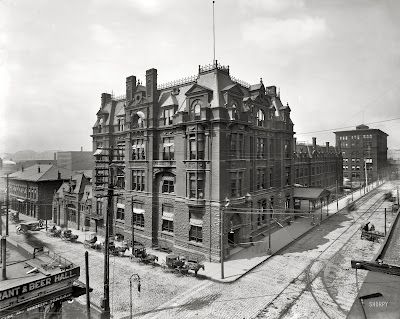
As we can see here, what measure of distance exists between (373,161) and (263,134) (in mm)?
84240

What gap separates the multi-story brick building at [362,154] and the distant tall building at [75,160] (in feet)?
297

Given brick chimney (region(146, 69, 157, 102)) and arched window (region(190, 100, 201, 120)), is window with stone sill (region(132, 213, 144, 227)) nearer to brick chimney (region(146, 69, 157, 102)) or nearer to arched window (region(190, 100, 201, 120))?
arched window (region(190, 100, 201, 120))

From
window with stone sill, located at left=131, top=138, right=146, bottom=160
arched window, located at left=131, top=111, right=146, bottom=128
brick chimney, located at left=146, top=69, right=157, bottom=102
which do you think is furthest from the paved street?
brick chimney, located at left=146, top=69, right=157, bottom=102

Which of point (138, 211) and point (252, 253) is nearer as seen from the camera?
point (252, 253)

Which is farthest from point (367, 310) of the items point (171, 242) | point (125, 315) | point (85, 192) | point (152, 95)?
point (85, 192)

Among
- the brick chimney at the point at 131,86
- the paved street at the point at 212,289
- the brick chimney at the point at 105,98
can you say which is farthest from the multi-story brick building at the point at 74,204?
the brick chimney at the point at 131,86

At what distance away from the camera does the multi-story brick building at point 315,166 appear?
56562 millimetres

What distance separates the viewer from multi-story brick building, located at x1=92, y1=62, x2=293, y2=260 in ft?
91.3

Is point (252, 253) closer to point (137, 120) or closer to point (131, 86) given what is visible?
point (137, 120)

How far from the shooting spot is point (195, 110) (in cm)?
2925

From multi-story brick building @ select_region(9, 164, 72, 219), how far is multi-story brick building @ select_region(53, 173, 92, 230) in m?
2.79

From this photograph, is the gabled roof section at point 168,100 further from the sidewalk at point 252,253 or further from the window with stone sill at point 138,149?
the sidewalk at point 252,253

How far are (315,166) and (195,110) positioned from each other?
45.3 m

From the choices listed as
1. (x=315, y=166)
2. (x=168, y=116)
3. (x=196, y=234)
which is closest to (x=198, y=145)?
(x=168, y=116)
